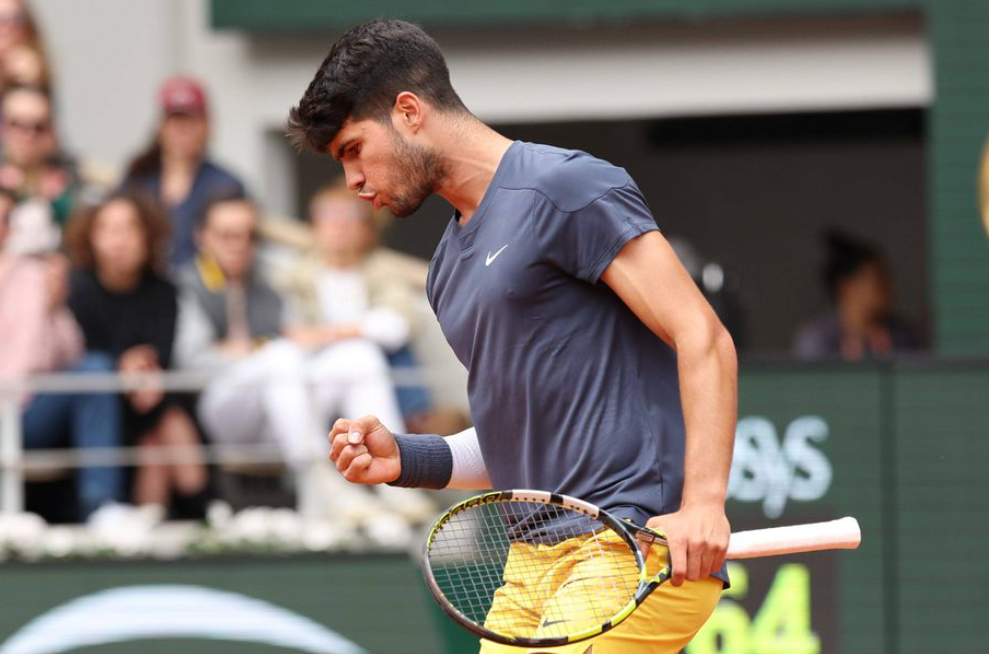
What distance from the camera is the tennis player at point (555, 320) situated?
3459 mm

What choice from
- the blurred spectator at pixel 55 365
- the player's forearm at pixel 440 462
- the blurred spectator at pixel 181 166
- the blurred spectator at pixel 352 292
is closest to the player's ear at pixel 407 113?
the player's forearm at pixel 440 462

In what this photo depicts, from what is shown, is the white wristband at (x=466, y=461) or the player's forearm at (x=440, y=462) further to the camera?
the white wristband at (x=466, y=461)

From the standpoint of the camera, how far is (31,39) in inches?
338

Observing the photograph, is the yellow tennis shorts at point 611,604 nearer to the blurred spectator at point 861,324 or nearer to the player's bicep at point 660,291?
the player's bicep at point 660,291

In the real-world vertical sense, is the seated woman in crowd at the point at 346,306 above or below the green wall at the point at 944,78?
below

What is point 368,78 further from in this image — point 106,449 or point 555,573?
point 106,449

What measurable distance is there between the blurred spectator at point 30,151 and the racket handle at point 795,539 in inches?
212

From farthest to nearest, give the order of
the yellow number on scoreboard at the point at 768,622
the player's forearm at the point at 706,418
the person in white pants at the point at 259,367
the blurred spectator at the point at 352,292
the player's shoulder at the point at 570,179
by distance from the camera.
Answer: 1. the yellow number on scoreboard at the point at 768,622
2. the blurred spectator at the point at 352,292
3. the person in white pants at the point at 259,367
4. the player's shoulder at the point at 570,179
5. the player's forearm at the point at 706,418

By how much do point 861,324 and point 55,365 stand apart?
4.01 m

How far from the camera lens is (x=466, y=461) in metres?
3.99

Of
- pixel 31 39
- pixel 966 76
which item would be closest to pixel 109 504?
pixel 31 39

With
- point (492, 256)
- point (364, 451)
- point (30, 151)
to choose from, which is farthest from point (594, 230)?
point (30, 151)

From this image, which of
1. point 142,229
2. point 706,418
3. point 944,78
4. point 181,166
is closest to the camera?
point 706,418

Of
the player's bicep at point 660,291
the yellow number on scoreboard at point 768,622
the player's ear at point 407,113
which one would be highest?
the player's ear at point 407,113
